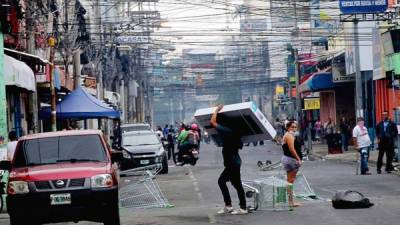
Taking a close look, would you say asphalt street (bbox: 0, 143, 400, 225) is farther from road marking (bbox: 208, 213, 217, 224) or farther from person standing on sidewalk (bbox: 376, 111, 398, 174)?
person standing on sidewalk (bbox: 376, 111, 398, 174)

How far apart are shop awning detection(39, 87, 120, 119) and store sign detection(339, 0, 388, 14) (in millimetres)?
10515

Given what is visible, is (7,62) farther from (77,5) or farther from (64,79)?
(77,5)

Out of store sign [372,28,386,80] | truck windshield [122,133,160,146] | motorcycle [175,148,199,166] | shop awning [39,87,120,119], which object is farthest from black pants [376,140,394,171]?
store sign [372,28,386,80]

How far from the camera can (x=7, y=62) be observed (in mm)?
23516

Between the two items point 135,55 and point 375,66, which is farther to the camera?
point 135,55

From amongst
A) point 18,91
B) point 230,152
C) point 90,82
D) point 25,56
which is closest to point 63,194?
point 230,152

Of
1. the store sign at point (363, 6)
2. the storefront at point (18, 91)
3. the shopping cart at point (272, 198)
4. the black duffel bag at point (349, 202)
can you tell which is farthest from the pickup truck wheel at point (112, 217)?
the store sign at point (363, 6)

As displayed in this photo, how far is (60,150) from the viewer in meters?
15.8

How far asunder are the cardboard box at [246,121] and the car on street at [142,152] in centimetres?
1621

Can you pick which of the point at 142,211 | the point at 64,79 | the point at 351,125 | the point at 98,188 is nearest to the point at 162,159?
the point at 64,79

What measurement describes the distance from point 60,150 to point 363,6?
23.9 m

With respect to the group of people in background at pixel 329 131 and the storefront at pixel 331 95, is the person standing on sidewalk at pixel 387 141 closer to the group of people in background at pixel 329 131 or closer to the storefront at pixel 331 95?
the group of people in background at pixel 329 131

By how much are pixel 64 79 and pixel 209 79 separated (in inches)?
2608

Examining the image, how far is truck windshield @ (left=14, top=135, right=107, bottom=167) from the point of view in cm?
1561
